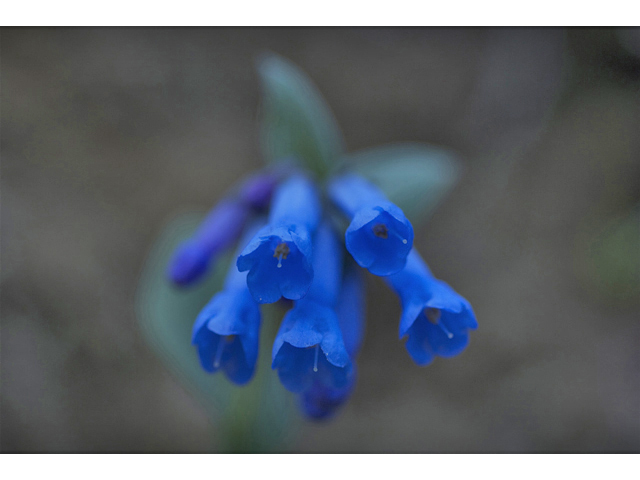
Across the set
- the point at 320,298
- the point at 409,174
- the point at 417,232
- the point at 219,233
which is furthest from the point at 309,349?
the point at 417,232

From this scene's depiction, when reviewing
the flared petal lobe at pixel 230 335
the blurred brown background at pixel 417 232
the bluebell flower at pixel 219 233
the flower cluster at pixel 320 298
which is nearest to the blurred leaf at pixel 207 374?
the bluebell flower at pixel 219 233

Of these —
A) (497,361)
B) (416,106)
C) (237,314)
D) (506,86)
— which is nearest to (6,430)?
(237,314)

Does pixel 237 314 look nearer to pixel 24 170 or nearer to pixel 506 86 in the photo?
pixel 24 170

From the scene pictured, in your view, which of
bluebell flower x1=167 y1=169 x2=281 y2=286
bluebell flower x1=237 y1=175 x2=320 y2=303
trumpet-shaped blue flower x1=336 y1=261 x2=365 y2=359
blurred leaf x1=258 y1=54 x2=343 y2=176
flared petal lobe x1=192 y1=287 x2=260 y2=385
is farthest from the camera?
blurred leaf x1=258 y1=54 x2=343 y2=176

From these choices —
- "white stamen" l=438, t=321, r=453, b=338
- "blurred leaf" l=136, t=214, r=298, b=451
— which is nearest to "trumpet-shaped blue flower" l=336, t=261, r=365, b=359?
"white stamen" l=438, t=321, r=453, b=338

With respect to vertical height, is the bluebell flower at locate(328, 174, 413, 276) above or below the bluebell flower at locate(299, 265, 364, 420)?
above

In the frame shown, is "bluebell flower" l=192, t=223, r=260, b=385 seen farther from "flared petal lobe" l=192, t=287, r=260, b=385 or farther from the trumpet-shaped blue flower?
the trumpet-shaped blue flower

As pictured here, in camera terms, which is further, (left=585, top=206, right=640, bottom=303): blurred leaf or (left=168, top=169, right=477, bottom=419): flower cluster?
(left=585, top=206, right=640, bottom=303): blurred leaf

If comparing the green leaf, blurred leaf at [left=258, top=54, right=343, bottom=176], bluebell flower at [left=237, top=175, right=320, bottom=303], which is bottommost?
the green leaf
